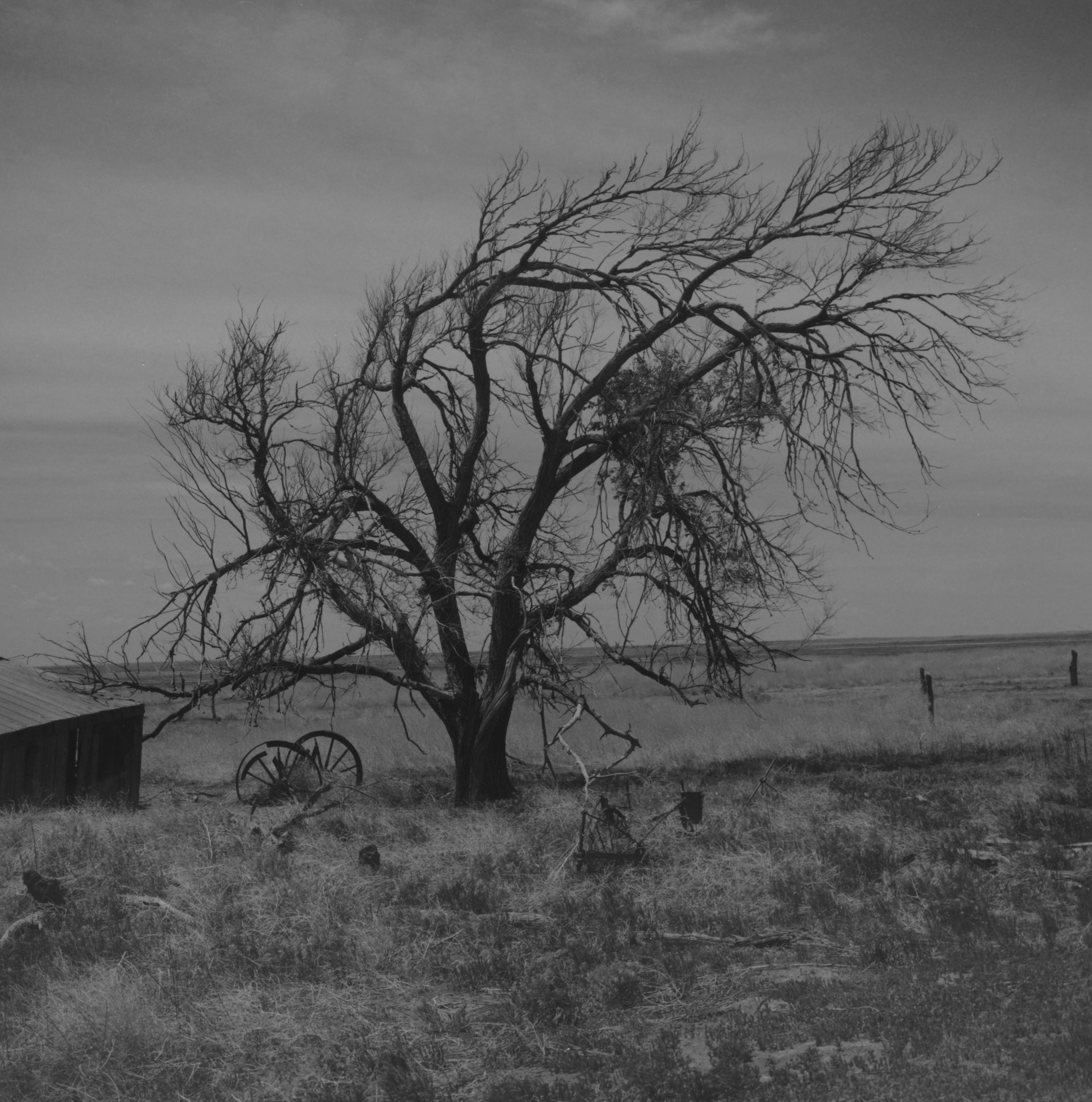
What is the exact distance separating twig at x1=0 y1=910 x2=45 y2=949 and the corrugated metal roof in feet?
22.2

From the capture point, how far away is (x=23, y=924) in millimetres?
9477

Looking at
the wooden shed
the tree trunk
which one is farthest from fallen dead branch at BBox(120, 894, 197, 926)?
the wooden shed

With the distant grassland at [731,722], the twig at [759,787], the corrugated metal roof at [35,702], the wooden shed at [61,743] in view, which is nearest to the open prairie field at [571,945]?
the twig at [759,787]

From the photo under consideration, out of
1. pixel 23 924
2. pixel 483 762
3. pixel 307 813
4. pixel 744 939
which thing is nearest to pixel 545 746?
pixel 483 762

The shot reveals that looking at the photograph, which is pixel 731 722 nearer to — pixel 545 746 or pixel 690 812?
pixel 545 746

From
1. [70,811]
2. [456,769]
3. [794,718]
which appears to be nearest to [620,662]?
[456,769]

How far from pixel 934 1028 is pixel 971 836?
5.20m

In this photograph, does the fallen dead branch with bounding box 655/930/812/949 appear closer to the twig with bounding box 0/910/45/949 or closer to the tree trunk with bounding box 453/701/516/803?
the twig with bounding box 0/910/45/949

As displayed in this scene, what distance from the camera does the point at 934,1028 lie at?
6.46 meters

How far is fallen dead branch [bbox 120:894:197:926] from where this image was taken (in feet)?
31.1

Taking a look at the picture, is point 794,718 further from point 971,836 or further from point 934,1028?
point 934,1028

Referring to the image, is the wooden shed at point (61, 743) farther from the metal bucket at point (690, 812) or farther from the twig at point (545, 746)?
the metal bucket at point (690, 812)

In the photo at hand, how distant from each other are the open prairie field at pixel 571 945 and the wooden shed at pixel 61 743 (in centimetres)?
94

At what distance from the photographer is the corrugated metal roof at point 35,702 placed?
16.3m
